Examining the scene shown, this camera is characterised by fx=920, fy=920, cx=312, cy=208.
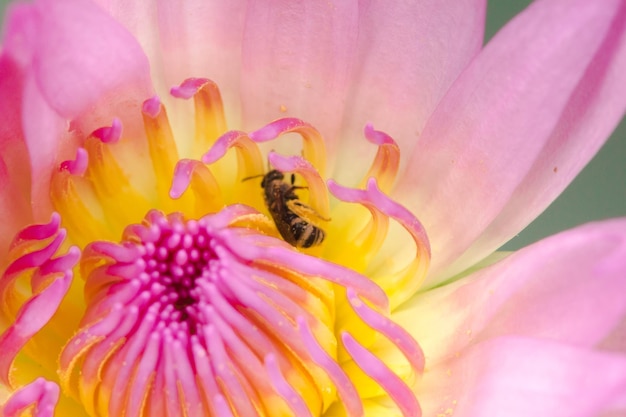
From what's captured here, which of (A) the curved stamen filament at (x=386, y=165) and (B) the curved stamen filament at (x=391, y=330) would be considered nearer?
(B) the curved stamen filament at (x=391, y=330)

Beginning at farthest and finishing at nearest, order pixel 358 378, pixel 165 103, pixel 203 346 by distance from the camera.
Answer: pixel 165 103 → pixel 358 378 → pixel 203 346

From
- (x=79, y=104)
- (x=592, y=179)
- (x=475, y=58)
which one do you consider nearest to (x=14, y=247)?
(x=79, y=104)

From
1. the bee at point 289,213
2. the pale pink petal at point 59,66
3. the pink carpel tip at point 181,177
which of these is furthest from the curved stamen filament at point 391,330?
the pale pink petal at point 59,66

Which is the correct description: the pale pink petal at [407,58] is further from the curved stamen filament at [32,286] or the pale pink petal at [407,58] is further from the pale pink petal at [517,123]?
the curved stamen filament at [32,286]

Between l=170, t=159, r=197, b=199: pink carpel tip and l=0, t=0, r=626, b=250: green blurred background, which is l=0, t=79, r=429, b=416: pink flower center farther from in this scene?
l=0, t=0, r=626, b=250: green blurred background

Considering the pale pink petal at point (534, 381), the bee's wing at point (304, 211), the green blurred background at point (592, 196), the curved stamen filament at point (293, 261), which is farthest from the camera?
the green blurred background at point (592, 196)

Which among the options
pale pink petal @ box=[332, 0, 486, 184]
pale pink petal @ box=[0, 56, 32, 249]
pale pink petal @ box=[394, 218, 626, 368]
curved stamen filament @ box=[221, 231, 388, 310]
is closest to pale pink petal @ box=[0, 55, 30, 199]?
pale pink petal @ box=[0, 56, 32, 249]

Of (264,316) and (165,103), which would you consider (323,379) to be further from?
(165,103)
